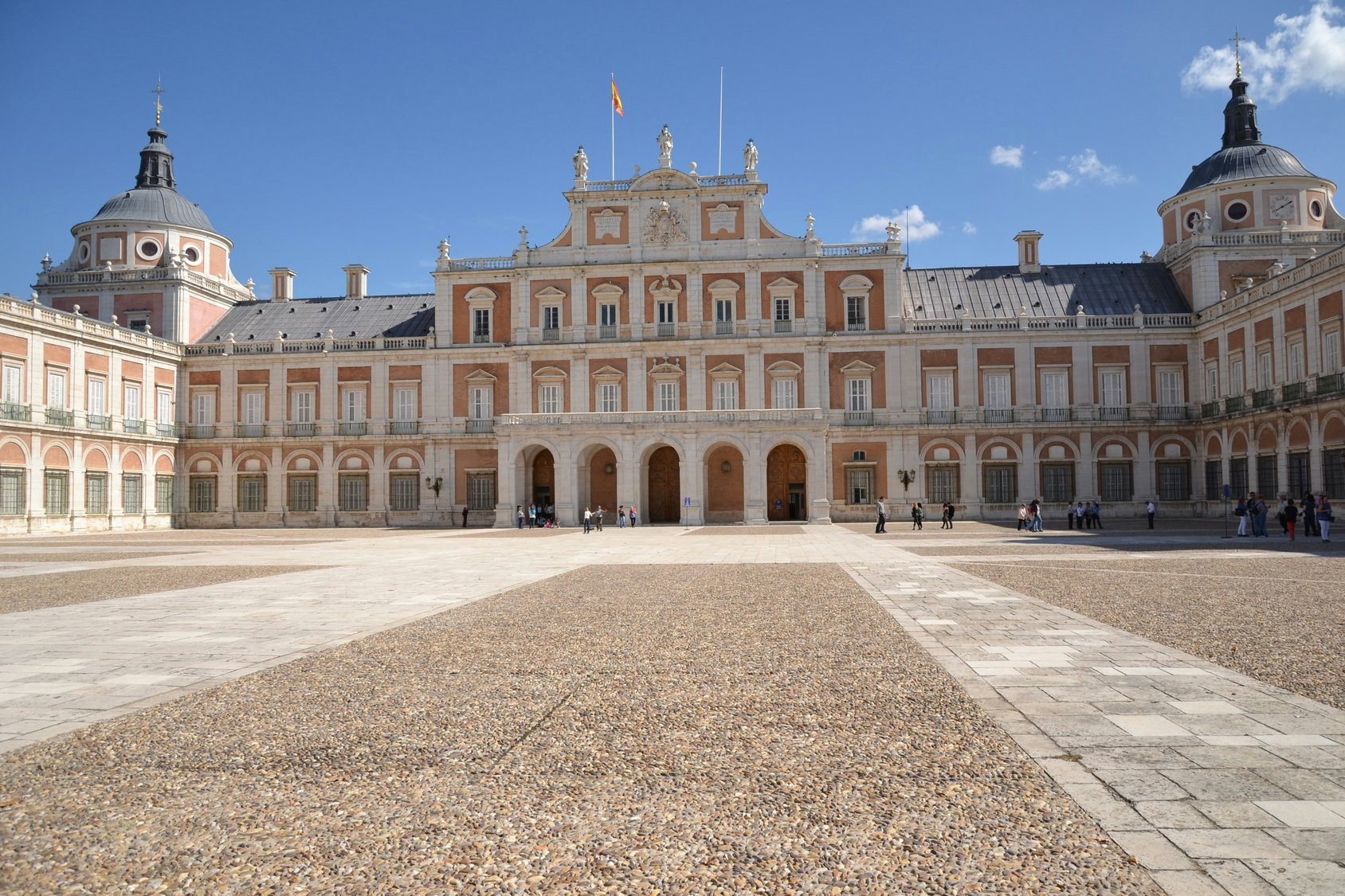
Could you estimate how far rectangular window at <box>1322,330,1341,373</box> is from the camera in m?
34.0

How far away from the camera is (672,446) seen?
46.2 metres

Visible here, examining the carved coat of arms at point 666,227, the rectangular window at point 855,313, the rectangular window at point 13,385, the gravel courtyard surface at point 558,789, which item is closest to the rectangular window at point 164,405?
the rectangular window at point 13,385

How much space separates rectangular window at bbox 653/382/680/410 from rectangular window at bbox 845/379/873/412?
8743 millimetres

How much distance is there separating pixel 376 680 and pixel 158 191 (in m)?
56.5

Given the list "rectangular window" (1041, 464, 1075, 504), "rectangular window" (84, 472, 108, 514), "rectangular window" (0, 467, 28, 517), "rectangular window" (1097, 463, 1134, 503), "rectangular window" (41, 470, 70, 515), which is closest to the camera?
"rectangular window" (0, 467, 28, 517)

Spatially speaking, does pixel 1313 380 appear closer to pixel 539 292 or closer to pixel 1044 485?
pixel 1044 485

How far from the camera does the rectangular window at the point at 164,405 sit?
164 ft

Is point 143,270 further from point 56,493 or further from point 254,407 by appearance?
point 56,493

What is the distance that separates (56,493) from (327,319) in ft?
58.8

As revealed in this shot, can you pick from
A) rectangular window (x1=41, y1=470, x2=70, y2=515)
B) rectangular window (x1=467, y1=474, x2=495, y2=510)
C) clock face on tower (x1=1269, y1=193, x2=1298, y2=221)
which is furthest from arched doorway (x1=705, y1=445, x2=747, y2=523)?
clock face on tower (x1=1269, y1=193, x2=1298, y2=221)

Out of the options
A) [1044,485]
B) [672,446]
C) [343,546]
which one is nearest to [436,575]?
[343,546]

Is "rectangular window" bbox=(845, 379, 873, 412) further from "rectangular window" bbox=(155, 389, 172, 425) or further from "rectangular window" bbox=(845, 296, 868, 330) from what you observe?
"rectangular window" bbox=(155, 389, 172, 425)

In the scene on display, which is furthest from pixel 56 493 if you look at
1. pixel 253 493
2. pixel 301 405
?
pixel 301 405

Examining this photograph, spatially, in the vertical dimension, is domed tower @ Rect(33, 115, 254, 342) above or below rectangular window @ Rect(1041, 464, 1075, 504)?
above
